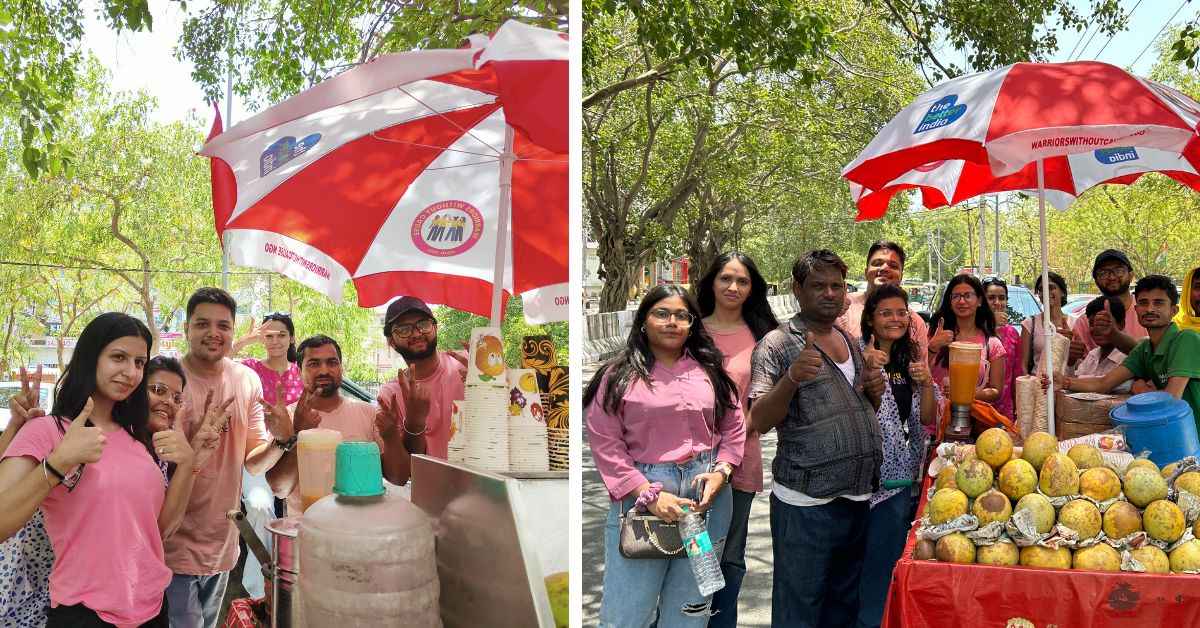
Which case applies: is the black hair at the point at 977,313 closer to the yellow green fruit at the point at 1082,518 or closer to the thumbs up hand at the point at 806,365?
the thumbs up hand at the point at 806,365

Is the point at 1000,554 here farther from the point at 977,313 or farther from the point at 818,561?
the point at 977,313

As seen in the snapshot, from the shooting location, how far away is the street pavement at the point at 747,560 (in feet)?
16.3

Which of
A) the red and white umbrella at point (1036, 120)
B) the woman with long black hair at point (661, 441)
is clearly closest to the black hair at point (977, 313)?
the red and white umbrella at point (1036, 120)

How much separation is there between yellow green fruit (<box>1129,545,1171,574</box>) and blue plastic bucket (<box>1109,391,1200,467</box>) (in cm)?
88

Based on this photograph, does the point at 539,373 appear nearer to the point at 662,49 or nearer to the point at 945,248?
the point at 662,49

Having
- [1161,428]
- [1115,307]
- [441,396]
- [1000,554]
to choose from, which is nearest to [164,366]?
[441,396]

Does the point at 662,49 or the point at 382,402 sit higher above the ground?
the point at 662,49

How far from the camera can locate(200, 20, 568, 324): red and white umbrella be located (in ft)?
7.75

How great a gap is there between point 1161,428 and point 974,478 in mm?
935

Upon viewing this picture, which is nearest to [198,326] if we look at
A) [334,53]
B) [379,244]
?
[379,244]

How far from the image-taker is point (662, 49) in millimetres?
7441

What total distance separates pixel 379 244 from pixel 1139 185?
89.4ft

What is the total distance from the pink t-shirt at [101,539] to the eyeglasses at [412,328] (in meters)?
1.29

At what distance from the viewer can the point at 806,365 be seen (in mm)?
3238
